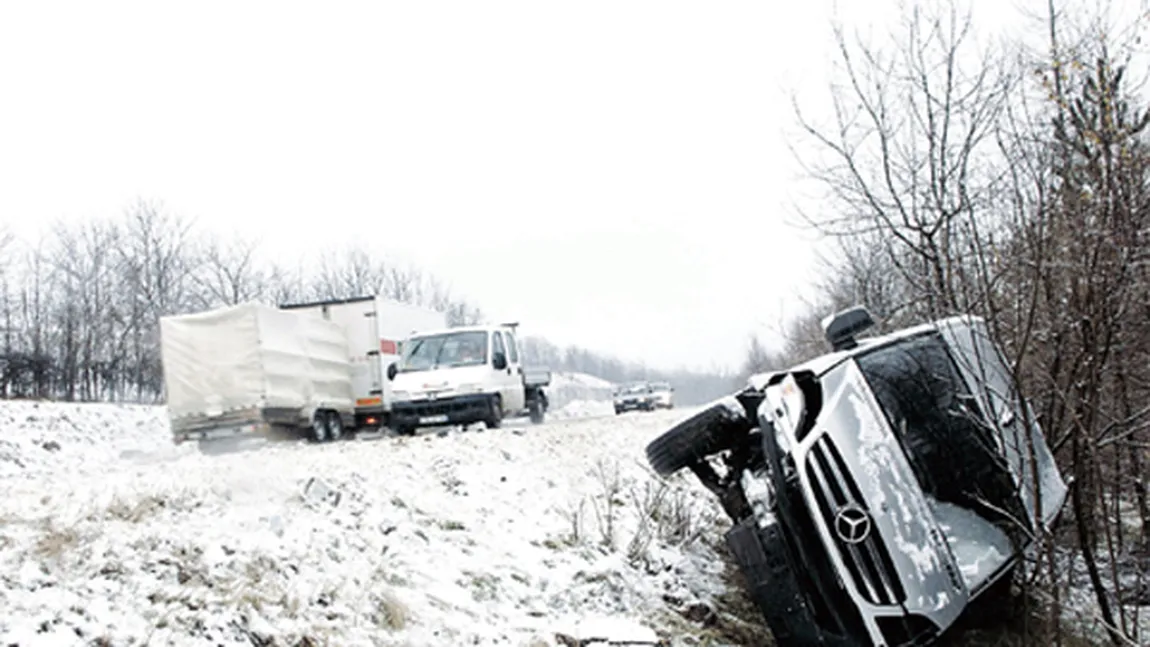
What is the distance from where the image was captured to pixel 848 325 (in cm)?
558

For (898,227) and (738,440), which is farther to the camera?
(898,227)

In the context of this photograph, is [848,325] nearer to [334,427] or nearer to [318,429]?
[318,429]

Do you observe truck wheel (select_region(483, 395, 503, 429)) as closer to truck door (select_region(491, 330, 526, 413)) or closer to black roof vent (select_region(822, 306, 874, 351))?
truck door (select_region(491, 330, 526, 413))

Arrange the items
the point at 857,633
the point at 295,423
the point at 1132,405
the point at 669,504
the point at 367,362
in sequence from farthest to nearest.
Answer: the point at 367,362 < the point at 295,423 < the point at 669,504 < the point at 1132,405 < the point at 857,633

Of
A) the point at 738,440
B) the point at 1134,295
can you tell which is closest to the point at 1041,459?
the point at 1134,295

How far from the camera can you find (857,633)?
15.4 feet

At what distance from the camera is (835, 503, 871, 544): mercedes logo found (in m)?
4.60

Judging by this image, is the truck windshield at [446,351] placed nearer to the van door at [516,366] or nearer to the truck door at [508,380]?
the truck door at [508,380]

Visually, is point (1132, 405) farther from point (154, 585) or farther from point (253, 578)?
point (154, 585)

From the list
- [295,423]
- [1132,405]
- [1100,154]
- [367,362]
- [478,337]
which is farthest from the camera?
[367,362]

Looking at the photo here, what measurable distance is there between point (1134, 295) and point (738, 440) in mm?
2986

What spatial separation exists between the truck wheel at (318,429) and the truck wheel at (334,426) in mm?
251

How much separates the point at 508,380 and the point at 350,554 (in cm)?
1071

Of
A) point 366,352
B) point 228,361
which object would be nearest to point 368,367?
point 366,352
